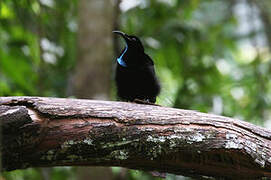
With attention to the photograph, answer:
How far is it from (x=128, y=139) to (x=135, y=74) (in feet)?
4.14

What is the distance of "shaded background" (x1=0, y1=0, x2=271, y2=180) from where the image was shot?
15.5 ft

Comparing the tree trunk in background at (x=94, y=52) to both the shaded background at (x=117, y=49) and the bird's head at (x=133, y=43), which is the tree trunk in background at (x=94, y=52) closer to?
the shaded background at (x=117, y=49)

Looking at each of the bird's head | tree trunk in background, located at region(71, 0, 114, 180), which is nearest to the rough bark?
the bird's head

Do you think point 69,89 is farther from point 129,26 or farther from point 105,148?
point 105,148

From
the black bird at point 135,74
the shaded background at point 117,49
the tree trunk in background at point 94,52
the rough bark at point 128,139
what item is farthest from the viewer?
the shaded background at point 117,49

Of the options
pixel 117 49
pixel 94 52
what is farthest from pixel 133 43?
pixel 117 49

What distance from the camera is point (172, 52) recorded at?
21.4ft

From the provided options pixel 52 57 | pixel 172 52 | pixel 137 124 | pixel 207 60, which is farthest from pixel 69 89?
pixel 137 124

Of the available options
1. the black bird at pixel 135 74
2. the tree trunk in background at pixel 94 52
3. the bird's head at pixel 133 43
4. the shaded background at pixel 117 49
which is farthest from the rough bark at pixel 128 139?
the shaded background at pixel 117 49

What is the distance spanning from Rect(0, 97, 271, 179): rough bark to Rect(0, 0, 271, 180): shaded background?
6.15ft

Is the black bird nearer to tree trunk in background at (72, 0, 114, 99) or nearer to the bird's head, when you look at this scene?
the bird's head

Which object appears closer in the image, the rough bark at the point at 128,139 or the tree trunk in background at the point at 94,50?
the rough bark at the point at 128,139

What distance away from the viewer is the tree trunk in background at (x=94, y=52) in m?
4.52

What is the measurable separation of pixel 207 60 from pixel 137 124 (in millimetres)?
4841
